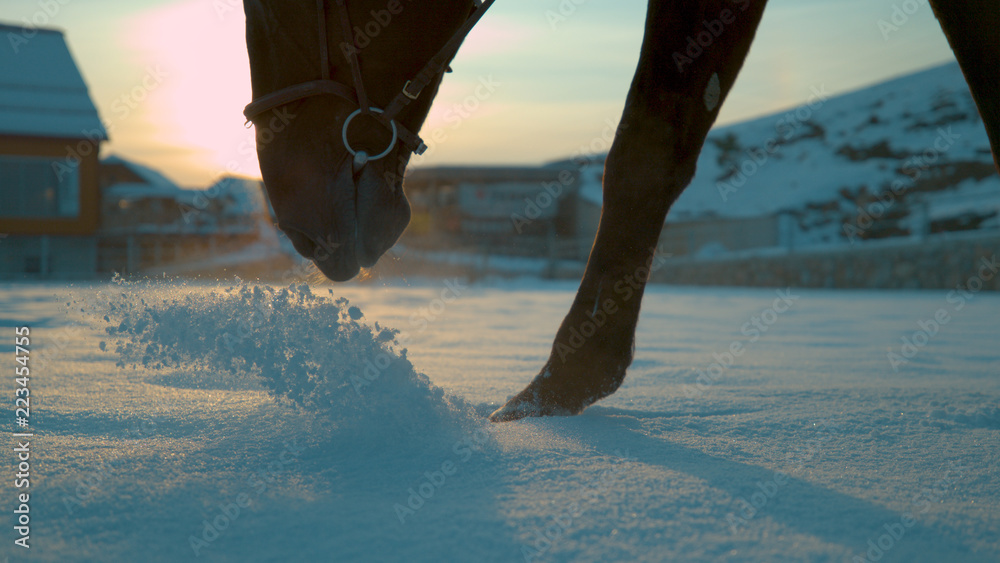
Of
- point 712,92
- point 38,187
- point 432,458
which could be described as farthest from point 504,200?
point 432,458

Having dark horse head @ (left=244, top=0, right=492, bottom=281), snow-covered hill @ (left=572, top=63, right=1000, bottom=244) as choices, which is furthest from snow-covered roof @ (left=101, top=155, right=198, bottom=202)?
dark horse head @ (left=244, top=0, right=492, bottom=281)

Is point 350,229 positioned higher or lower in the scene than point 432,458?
higher

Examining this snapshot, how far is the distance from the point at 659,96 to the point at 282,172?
2.53 ft

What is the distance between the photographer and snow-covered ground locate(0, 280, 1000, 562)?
29.9 inches

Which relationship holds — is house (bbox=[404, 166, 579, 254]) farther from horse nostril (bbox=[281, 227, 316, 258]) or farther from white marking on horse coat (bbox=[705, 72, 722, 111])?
horse nostril (bbox=[281, 227, 316, 258])

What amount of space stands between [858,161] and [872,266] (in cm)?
1110

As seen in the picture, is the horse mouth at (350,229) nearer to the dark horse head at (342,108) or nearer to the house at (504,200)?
the dark horse head at (342,108)

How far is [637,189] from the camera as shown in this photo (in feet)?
4.61

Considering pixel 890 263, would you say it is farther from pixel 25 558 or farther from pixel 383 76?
pixel 25 558

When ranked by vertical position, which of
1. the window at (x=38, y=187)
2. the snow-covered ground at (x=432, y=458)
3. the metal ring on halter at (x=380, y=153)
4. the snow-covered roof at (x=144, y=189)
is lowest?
the snow-covered ground at (x=432, y=458)

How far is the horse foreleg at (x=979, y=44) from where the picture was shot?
1254 mm

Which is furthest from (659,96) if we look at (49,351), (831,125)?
(831,125)

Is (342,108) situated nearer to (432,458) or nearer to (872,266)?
(432,458)

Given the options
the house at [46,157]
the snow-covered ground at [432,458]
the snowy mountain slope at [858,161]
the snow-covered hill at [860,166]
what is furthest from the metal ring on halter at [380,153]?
the house at [46,157]
